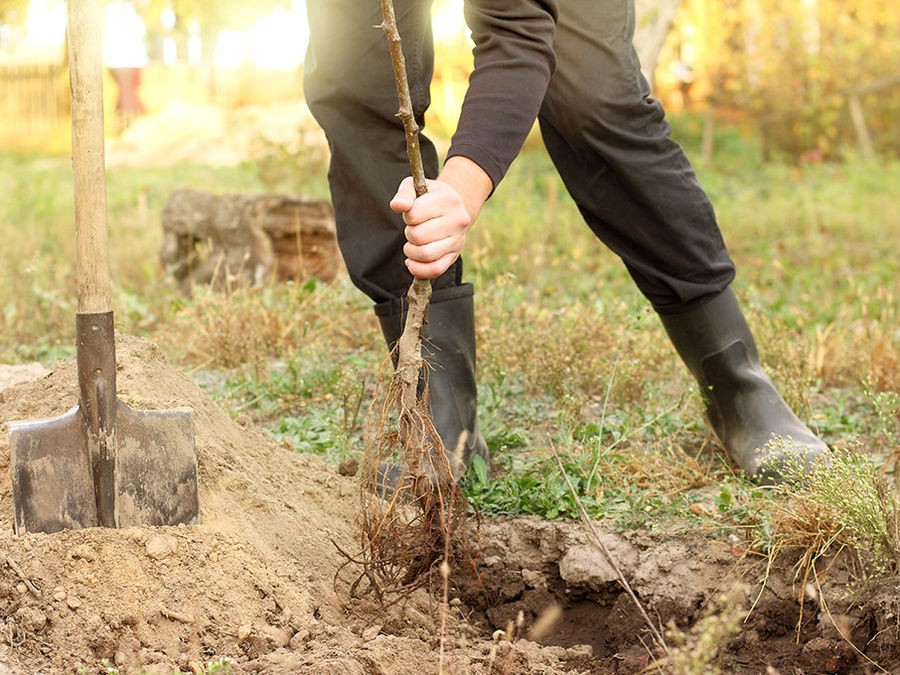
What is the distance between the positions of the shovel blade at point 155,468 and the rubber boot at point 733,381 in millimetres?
1300

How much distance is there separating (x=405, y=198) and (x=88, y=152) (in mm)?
655

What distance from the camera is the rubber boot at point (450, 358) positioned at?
2465 mm

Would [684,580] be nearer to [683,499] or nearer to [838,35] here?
[683,499]

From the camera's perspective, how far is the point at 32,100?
1692 cm

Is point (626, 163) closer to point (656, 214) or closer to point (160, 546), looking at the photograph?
point (656, 214)

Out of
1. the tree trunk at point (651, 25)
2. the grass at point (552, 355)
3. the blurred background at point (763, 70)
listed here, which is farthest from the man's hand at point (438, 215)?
the blurred background at point (763, 70)

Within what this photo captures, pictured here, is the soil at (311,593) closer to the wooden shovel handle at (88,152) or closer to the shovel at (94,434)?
the shovel at (94,434)

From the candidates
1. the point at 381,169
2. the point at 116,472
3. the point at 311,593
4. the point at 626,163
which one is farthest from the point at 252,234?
the point at 311,593

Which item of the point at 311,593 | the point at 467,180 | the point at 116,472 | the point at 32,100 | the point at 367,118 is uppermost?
the point at 32,100

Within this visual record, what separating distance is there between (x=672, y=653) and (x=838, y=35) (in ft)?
38.7

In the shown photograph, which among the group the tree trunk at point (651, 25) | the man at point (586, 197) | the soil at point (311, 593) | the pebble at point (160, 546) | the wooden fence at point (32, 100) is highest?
the wooden fence at point (32, 100)

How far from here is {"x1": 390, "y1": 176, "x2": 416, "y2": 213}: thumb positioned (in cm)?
176

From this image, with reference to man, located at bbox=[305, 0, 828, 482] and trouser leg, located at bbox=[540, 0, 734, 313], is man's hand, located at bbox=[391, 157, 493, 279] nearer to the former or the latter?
man, located at bbox=[305, 0, 828, 482]

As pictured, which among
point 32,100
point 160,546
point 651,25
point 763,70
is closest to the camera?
point 160,546
